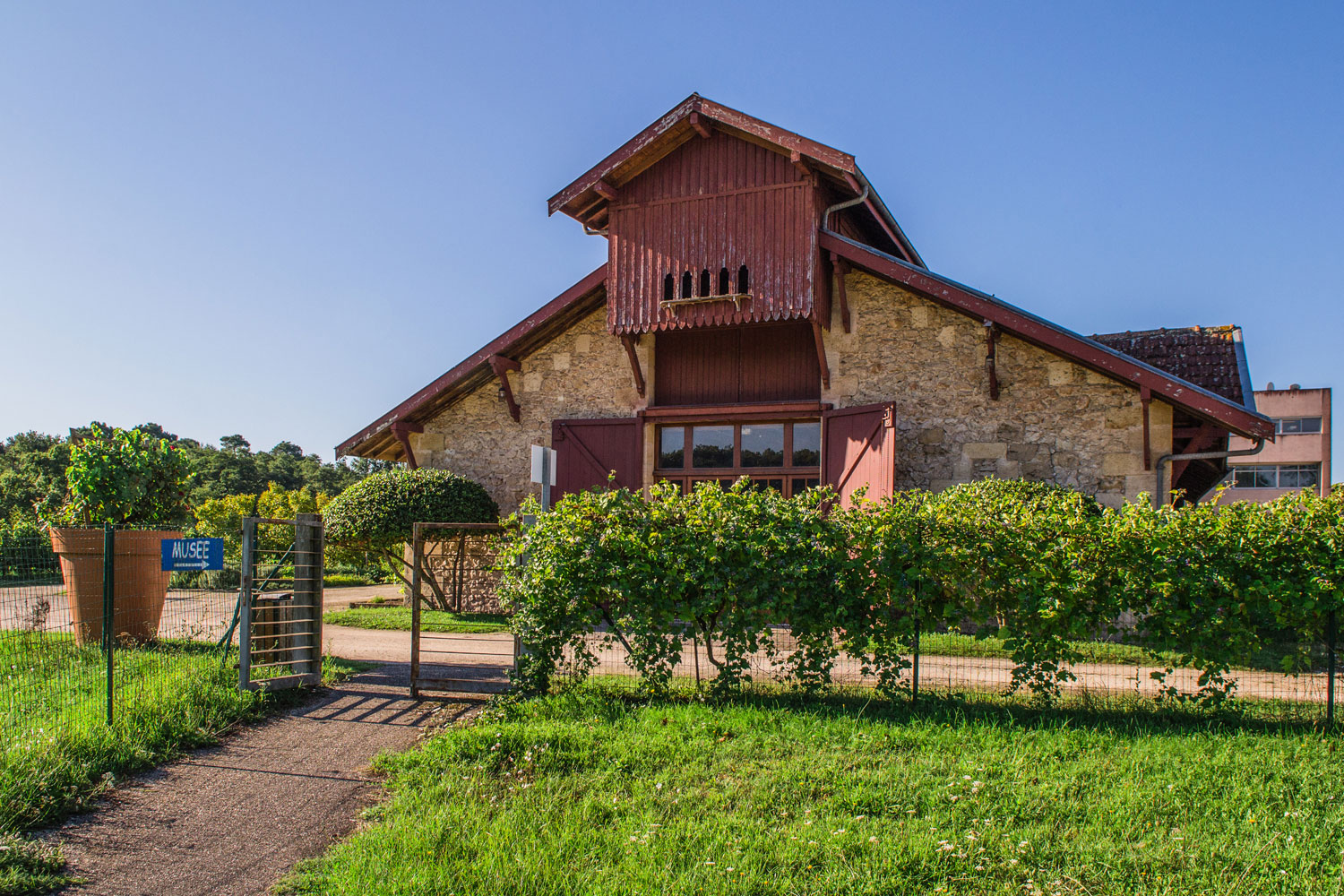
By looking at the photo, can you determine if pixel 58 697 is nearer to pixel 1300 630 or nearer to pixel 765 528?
pixel 765 528

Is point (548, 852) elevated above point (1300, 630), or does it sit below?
below

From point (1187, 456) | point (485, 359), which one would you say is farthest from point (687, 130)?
point (1187, 456)

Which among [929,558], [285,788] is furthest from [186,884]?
[929,558]

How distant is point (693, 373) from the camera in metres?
13.6

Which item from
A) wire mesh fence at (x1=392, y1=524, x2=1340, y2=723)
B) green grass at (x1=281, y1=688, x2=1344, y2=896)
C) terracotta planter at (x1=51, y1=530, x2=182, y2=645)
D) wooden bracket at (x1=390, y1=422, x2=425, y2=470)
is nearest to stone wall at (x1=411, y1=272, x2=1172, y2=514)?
wooden bracket at (x1=390, y1=422, x2=425, y2=470)

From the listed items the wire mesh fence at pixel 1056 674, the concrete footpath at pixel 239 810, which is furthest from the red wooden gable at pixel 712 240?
the concrete footpath at pixel 239 810

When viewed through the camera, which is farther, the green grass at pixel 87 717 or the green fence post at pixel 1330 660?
the green fence post at pixel 1330 660

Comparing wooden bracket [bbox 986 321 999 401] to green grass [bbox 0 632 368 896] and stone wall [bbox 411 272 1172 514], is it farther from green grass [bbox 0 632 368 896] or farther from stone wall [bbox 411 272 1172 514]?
green grass [bbox 0 632 368 896]

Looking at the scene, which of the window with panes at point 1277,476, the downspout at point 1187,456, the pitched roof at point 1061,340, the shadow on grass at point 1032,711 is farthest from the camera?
the window with panes at point 1277,476

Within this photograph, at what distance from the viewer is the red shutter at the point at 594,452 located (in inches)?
532

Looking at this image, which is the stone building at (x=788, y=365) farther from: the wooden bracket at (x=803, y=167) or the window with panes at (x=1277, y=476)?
the window with panes at (x=1277, y=476)

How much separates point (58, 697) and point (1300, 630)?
9068 millimetres

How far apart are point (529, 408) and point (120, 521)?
6.42 metres

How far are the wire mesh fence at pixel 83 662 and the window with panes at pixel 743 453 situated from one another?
6.86 metres
